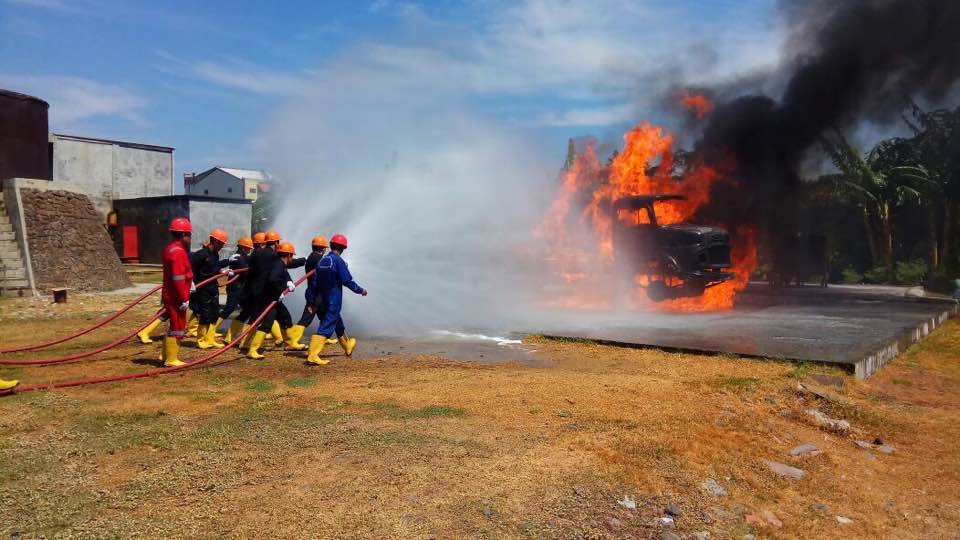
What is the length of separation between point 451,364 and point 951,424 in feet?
19.5

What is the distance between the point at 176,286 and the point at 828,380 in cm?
846

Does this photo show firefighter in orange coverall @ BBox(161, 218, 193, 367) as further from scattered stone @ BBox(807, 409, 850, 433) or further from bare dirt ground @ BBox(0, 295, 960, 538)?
scattered stone @ BBox(807, 409, 850, 433)

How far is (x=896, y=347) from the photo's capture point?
1109 centimetres

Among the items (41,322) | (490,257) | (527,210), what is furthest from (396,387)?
(527,210)

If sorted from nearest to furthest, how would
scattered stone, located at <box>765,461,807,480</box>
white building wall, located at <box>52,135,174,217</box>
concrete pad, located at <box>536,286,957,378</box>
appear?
scattered stone, located at <box>765,461,807,480</box> → concrete pad, located at <box>536,286,957,378</box> → white building wall, located at <box>52,135,174,217</box>

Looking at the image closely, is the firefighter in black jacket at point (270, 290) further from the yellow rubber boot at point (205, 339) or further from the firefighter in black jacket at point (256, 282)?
the yellow rubber boot at point (205, 339)

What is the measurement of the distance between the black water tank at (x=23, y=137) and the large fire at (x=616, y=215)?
1946 cm

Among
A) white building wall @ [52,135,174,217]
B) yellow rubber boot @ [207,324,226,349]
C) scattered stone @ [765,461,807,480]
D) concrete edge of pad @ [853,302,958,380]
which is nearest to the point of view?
scattered stone @ [765,461,807,480]

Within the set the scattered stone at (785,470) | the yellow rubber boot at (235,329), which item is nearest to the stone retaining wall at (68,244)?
Answer: the yellow rubber boot at (235,329)

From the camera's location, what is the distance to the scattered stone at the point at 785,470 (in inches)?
211

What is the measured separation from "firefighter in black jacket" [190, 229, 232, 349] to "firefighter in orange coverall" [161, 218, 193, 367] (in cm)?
167

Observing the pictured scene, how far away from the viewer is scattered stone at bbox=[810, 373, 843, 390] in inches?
328

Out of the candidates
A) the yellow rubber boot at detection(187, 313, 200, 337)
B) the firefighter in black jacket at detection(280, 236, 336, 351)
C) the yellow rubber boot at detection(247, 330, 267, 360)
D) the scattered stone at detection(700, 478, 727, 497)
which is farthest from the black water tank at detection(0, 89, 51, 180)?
the scattered stone at detection(700, 478, 727, 497)

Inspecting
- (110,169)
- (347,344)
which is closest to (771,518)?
(347,344)
